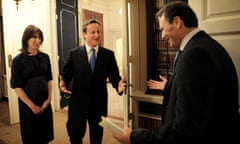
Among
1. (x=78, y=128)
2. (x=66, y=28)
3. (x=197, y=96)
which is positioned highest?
(x=66, y=28)

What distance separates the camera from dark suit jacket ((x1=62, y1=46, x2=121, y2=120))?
1.96 m

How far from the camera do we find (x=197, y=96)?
0.77 metres

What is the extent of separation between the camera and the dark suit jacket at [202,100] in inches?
30.6

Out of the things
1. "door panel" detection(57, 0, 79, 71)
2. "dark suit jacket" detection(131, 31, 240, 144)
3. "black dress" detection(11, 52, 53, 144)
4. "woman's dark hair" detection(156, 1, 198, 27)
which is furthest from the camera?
"door panel" detection(57, 0, 79, 71)

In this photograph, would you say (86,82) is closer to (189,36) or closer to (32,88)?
(32,88)

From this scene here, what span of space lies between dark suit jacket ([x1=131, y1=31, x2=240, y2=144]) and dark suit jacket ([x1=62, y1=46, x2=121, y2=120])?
3.69 ft

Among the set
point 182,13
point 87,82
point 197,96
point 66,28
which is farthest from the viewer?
point 66,28

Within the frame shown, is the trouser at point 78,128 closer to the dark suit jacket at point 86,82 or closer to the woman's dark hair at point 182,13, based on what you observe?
the dark suit jacket at point 86,82

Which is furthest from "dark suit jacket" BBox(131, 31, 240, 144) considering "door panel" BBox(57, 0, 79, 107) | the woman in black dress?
A: "door panel" BBox(57, 0, 79, 107)

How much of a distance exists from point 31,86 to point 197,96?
5.30ft

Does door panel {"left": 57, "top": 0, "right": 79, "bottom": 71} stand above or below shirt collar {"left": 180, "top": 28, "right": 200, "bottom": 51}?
above

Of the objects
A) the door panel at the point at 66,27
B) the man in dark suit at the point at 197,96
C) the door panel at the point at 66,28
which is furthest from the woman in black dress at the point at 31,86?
the door panel at the point at 66,27

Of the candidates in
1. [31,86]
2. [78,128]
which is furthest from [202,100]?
[31,86]

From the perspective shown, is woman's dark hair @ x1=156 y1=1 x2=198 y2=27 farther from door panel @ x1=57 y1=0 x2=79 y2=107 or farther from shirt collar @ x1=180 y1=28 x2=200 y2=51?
door panel @ x1=57 y1=0 x2=79 y2=107
